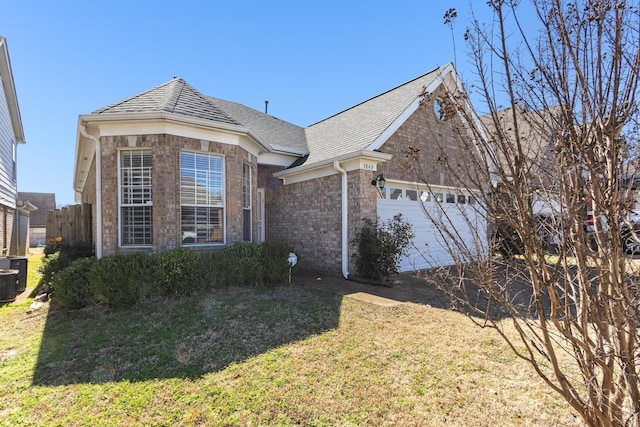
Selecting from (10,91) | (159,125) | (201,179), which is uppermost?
(10,91)

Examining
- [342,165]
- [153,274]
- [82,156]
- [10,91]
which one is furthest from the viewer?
[10,91]

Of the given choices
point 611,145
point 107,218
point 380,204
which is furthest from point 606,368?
point 107,218

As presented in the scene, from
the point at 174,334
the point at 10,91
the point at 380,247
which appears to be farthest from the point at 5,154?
the point at 380,247

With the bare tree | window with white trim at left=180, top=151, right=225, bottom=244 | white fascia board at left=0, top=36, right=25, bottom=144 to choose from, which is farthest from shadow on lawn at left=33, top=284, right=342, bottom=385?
white fascia board at left=0, top=36, right=25, bottom=144

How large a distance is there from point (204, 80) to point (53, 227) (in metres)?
8.36

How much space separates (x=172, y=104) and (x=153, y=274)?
4002mm

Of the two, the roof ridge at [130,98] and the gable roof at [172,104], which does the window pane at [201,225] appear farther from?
the roof ridge at [130,98]

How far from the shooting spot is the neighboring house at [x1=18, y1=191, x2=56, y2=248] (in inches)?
1313

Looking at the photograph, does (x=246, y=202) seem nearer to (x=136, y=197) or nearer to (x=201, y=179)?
(x=201, y=179)

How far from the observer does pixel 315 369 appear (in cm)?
370

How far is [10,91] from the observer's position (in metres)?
14.6

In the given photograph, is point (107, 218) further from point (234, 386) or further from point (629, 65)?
point (629, 65)

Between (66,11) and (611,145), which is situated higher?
(66,11)

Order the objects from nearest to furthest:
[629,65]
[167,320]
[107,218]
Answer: [629,65], [167,320], [107,218]
